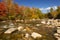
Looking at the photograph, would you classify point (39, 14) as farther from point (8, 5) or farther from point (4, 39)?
point (4, 39)

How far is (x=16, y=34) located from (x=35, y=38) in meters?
1.25

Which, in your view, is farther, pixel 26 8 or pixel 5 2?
pixel 26 8

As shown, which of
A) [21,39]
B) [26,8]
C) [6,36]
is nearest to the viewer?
[21,39]

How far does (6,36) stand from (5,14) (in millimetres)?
19013

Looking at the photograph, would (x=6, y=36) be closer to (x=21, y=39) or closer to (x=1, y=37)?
(x=1, y=37)

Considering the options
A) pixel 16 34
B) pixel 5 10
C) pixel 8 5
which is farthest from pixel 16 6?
pixel 16 34

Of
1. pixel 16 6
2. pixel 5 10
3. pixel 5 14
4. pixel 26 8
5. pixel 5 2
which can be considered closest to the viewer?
pixel 5 14

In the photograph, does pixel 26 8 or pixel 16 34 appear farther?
pixel 26 8

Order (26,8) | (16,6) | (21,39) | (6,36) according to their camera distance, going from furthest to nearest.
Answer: (26,8) → (16,6) → (6,36) → (21,39)

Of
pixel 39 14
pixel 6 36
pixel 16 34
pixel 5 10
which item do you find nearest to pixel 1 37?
pixel 6 36

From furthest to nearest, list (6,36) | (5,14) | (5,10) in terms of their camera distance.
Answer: (5,10)
(5,14)
(6,36)

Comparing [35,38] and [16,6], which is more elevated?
[16,6]

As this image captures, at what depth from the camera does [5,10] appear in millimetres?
29172

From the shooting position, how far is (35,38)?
8.18 metres
